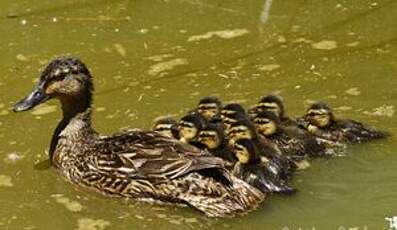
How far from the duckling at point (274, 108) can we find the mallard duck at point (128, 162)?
81cm

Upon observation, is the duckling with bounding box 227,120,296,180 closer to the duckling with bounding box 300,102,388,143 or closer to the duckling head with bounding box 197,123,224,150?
the duckling head with bounding box 197,123,224,150

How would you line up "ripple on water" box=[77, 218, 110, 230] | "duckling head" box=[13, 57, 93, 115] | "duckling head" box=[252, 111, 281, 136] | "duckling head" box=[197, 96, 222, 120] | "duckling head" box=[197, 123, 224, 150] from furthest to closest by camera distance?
1. "duckling head" box=[197, 96, 222, 120]
2. "duckling head" box=[252, 111, 281, 136]
3. "duckling head" box=[13, 57, 93, 115]
4. "duckling head" box=[197, 123, 224, 150]
5. "ripple on water" box=[77, 218, 110, 230]

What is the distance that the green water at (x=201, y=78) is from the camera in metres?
5.41

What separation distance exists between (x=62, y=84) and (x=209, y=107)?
0.96 metres

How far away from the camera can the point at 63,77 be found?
5.82 m

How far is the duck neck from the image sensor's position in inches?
232

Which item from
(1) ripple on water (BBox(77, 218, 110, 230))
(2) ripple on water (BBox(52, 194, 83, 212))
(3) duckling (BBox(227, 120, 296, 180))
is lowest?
(1) ripple on water (BBox(77, 218, 110, 230))

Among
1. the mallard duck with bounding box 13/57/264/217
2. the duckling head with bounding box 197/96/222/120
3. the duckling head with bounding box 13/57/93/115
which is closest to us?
the mallard duck with bounding box 13/57/264/217

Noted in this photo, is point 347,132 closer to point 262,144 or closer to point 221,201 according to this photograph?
point 262,144

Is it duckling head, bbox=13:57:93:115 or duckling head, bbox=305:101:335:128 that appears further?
duckling head, bbox=305:101:335:128

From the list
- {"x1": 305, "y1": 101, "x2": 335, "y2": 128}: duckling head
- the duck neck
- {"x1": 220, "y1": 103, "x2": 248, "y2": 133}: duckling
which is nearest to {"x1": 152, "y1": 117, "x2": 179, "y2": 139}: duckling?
{"x1": 220, "y1": 103, "x2": 248, "y2": 133}: duckling

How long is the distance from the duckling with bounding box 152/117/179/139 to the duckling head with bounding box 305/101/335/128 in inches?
35.0

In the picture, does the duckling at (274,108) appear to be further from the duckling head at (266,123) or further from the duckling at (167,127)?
the duckling at (167,127)

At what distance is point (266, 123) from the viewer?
19.7ft
